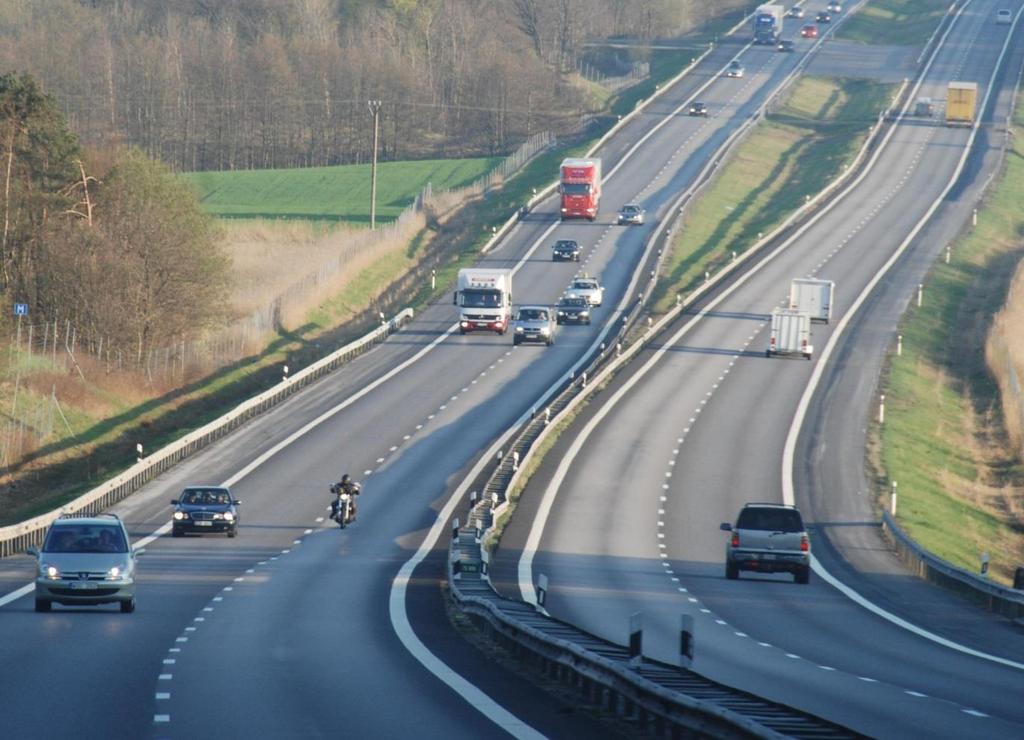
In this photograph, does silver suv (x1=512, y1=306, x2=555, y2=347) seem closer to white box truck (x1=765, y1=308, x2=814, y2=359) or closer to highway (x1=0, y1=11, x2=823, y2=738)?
highway (x1=0, y1=11, x2=823, y2=738)

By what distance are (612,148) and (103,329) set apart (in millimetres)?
61218

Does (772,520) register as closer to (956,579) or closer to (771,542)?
(771,542)

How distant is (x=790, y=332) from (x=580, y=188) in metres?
33.2

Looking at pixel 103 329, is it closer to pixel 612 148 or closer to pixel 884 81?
pixel 612 148

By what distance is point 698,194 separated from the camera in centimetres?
11369

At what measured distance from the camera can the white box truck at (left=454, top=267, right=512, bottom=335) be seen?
79.4m

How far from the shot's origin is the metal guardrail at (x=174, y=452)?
45.1 meters

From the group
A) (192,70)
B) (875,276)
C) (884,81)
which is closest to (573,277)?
(875,276)

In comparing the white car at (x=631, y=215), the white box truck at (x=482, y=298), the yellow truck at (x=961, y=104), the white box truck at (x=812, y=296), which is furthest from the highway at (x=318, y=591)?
the yellow truck at (x=961, y=104)

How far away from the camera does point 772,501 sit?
52.5 meters

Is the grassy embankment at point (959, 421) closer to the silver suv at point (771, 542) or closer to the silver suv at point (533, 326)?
the silver suv at point (771, 542)

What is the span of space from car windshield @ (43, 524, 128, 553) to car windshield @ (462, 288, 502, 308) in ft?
160

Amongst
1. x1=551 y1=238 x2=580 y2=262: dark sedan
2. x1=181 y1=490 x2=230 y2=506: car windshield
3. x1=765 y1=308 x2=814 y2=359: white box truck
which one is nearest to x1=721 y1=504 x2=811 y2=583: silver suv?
x1=181 y1=490 x2=230 y2=506: car windshield

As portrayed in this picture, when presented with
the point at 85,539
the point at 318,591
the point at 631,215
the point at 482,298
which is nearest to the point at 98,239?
the point at 482,298
